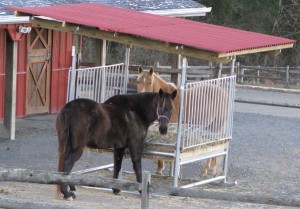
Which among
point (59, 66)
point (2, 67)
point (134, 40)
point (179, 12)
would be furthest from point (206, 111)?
point (179, 12)

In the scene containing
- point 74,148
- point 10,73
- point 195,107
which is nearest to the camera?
point 74,148

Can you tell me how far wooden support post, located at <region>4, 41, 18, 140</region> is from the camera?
17.9 m

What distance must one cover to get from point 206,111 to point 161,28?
59.7 inches

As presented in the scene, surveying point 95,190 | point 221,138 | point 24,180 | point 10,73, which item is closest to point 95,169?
point 95,190

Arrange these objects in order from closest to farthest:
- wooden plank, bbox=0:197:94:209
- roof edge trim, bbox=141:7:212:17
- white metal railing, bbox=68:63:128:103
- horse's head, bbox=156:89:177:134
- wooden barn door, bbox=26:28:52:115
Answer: wooden plank, bbox=0:197:94:209, horse's head, bbox=156:89:177:134, white metal railing, bbox=68:63:128:103, wooden barn door, bbox=26:28:52:115, roof edge trim, bbox=141:7:212:17

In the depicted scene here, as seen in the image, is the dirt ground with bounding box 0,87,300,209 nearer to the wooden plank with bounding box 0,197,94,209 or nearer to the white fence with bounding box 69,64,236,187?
the white fence with bounding box 69,64,236,187

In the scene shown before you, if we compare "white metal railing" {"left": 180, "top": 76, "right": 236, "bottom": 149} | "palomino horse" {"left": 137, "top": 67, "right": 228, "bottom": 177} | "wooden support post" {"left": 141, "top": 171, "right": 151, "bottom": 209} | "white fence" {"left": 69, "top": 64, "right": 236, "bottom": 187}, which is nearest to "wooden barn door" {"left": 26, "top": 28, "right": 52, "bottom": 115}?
"white fence" {"left": 69, "top": 64, "right": 236, "bottom": 187}

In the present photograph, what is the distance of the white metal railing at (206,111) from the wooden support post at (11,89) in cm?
569

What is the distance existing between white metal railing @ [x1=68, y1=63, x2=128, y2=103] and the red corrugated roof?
856 mm

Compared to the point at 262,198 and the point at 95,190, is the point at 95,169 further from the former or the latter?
the point at 262,198

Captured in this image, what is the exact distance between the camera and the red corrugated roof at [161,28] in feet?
40.8

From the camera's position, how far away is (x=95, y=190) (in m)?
13.2

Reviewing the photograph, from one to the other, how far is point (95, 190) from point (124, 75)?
7.27 feet

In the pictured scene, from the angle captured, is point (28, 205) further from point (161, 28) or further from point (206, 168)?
point (206, 168)
